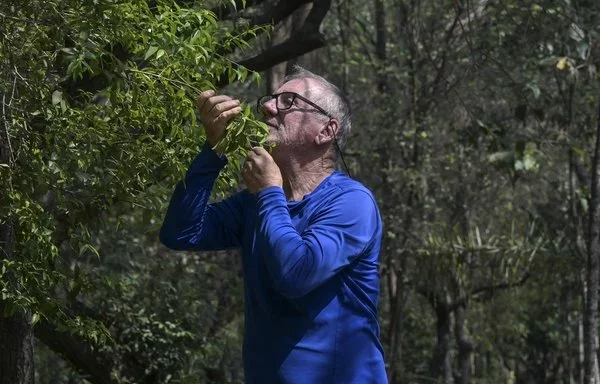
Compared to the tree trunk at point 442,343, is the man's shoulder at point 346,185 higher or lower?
higher

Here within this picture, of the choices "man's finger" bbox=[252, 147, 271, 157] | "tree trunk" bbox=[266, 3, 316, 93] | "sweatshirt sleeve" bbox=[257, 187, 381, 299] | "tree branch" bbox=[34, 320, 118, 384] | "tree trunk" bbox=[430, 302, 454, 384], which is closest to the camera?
"sweatshirt sleeve" bbox=[257, 187, 381, 299]

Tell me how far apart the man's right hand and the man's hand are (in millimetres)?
127

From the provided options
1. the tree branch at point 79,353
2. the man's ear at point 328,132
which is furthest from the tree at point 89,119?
the tree branch at point 79,353

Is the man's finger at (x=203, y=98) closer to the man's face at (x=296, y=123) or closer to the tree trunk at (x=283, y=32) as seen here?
the man's face at (x=296, y=123)

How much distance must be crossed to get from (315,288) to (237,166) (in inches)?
46.4

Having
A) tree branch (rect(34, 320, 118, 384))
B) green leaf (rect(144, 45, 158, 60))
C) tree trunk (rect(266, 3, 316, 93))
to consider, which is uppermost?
tree trunk (rect(266, 3, 316, 93))

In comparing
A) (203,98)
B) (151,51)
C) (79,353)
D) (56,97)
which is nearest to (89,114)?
(56,97)

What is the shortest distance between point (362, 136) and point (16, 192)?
13701mm

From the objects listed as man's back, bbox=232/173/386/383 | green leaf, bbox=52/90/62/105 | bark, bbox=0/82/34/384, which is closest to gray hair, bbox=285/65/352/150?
man's back, bbox=232/173/386/383

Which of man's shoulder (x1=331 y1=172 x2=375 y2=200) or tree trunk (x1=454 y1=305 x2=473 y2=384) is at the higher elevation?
man's shoulder (x1=331 y1=172 x2=375 y2=200)

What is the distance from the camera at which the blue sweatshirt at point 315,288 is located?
3410 mm

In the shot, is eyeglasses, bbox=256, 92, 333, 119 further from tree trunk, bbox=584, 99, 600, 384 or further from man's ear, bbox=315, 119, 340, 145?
tree trunk, bbox=584, 99, 600, 384

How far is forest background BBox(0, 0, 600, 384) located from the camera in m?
4.24

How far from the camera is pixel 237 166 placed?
455 cm
